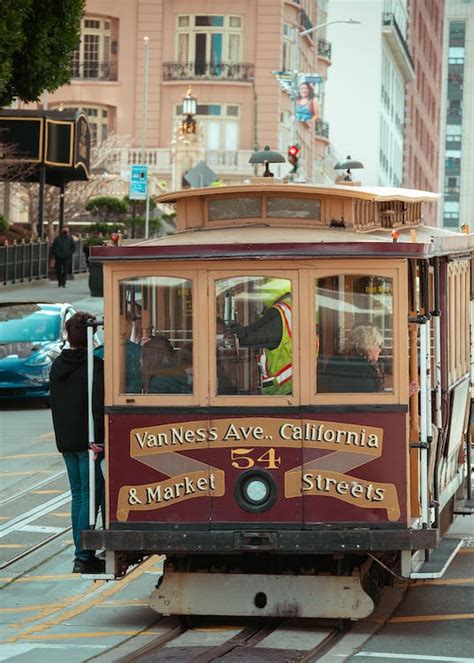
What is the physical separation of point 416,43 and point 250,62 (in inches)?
1547

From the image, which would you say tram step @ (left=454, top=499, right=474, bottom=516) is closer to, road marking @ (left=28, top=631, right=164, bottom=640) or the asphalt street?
the asphalt street

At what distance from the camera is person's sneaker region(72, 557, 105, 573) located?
10.3m

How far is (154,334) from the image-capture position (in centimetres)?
991

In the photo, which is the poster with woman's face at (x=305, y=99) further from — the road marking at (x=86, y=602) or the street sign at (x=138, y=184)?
the road marking at (x=86, y=602)

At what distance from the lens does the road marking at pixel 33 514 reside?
45.4 ft

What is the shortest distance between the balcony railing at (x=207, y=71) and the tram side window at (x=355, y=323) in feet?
211

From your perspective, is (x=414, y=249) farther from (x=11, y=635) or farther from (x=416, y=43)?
(x=416, y=43)

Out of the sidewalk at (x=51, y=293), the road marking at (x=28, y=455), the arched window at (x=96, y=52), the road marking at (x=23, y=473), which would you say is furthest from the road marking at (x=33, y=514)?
the arched window at (x=96, y=52)

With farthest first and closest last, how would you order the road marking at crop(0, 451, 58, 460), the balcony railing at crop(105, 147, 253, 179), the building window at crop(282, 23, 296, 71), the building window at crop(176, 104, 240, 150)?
the building window at crop(176, 104, 240, 150) < the building window at crop(282, 23, 296, 71) < the balcony railing at crop(105, 147, 253, 179) < the road marking at crop(0, 451, 58, 460)

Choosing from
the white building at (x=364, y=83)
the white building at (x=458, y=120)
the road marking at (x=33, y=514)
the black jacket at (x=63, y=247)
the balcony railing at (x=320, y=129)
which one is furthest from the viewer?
the white building at (x=458, y=120)

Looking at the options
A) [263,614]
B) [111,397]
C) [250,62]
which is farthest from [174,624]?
[250,62]

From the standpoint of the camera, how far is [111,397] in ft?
32.4

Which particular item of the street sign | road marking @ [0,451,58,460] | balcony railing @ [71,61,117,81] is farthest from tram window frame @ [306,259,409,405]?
balcony railing @ [71,61,117,81]

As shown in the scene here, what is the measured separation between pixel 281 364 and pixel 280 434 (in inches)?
16.8
